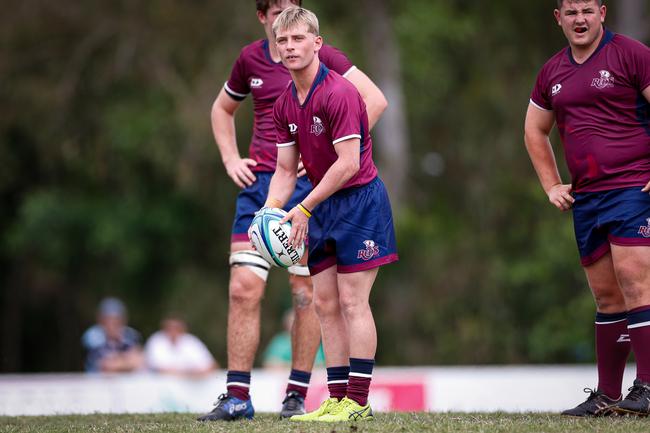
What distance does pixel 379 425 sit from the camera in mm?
5754

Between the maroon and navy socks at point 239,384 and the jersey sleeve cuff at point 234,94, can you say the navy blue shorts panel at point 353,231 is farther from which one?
the jersey sleeve cuff at point 234,94

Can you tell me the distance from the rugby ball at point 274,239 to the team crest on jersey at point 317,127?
1.69ft

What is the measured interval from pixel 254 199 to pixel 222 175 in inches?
495

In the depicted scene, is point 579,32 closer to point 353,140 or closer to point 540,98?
point 540,98

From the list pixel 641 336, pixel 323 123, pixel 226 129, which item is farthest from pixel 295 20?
pixel 641 336

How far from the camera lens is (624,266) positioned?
609 centimetres

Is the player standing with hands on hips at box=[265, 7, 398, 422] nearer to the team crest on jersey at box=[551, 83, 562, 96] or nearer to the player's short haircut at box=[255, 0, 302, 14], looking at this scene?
the player's short haircut at box=[255, 0, 302, 14]

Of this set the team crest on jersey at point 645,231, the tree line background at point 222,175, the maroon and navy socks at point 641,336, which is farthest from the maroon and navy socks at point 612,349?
the tree line background at point 222,175

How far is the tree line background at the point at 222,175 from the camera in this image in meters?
19.7

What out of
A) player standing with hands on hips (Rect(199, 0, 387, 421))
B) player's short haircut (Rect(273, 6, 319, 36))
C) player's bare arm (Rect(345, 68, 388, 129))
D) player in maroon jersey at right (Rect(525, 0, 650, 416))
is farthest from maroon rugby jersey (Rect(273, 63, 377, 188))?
player in maroon jersey at right (Rect(525, 0, 650, 416))

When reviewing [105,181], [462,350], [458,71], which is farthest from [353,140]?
[458,71]

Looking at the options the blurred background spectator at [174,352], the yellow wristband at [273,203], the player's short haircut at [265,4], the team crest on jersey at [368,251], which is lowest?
the blurred background spectator at [174,352]

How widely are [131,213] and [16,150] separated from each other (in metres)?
2.92

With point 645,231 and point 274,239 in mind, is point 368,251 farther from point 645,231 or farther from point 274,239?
point 645,231
